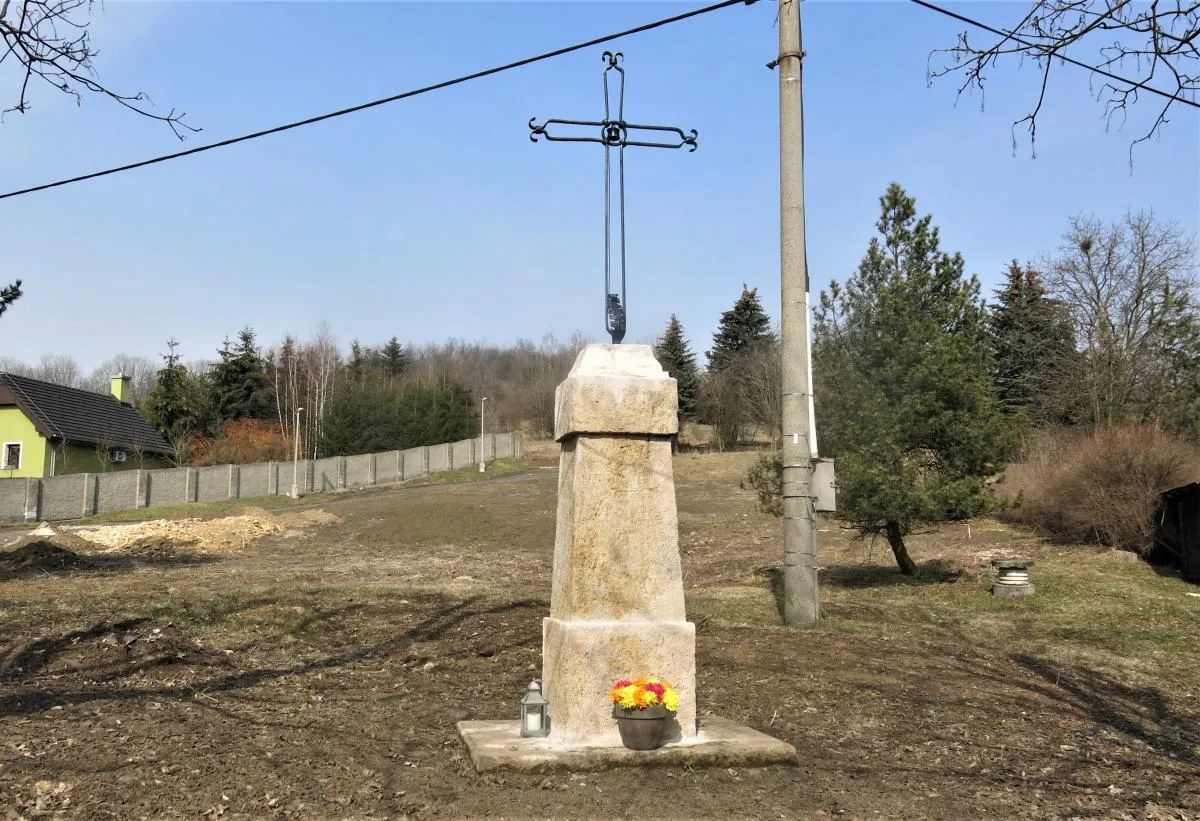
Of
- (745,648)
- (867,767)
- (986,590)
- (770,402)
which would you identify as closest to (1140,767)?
(867,767)

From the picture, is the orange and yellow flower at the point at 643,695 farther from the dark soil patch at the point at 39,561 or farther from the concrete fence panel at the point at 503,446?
the concrete fence panel at the point at 503,446

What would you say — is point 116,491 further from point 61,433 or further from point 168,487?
A: point 61,433

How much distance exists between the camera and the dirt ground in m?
4.40

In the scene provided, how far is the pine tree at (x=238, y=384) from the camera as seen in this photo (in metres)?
57.0

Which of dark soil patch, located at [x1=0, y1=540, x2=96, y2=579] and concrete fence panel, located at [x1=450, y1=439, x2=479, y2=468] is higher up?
concrete fence panel, located at [x1=450, y1=439, x2=479, y2=468]

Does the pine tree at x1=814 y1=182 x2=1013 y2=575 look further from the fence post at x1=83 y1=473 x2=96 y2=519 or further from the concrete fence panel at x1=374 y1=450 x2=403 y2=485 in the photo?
the concrete fence panel at x1=374 y1=450 x2=403 y2=485

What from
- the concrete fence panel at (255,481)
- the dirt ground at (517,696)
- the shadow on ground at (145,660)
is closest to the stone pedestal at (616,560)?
the dirt ground at (517,696)

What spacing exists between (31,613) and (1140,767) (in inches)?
382

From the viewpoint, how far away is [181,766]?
4695 millimetres

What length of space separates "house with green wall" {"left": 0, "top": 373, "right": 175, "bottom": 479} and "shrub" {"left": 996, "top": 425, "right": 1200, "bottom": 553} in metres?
36.6

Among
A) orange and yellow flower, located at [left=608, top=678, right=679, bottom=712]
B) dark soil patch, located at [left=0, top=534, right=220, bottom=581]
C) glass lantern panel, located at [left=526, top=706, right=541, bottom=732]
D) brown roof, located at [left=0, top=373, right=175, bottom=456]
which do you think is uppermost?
brown roof, located at [left=0, top=373, right=175, bottom=456]

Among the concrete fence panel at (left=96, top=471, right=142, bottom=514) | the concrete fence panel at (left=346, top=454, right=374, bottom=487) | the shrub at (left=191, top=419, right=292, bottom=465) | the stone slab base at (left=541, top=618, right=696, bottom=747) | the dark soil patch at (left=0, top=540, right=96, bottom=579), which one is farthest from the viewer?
the shrub at (left=191, top=419, right=292, bottom=465)

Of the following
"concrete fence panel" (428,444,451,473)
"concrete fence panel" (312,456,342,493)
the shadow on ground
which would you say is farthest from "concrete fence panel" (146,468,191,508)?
the shadow on ground

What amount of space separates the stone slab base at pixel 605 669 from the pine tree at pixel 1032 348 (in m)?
21.7
